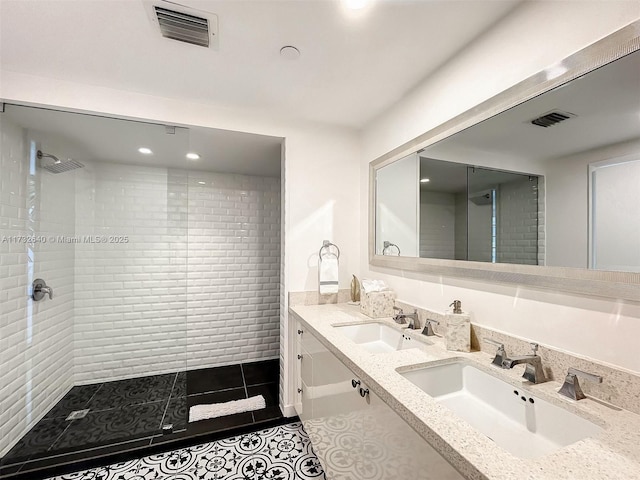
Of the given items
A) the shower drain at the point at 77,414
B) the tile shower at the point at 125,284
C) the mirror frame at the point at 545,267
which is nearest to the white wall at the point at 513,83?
the mirror frame at the point at 545,267

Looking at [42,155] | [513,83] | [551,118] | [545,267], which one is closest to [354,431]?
[545,267]

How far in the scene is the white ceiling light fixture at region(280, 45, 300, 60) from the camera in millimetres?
1434

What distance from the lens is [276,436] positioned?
2.03m

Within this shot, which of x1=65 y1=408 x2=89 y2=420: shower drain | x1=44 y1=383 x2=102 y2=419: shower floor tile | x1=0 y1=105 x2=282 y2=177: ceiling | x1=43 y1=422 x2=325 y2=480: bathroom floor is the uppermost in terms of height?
x1=0 y1=105 x2=282 y2=177: ceiling

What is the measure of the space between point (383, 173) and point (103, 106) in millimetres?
1915

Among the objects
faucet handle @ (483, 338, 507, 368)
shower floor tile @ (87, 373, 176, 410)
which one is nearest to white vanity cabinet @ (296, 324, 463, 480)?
faucet handle @ (483, 338, 507, 368)

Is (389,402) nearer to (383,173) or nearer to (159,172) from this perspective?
(383,173)

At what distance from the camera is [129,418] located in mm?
2148

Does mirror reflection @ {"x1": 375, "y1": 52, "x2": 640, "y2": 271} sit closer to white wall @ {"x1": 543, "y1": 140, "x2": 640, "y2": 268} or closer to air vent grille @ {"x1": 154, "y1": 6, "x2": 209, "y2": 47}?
white wall @ {"x1": 543, "y1": 140, "x2": 640, "y2": 268}

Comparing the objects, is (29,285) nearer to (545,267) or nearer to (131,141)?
(131,141)

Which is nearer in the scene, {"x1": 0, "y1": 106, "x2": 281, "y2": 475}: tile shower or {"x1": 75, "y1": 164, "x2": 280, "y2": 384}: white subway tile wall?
{"x1": 0, "y1": 106, "x2": 281, "y2": 475}: tile shower

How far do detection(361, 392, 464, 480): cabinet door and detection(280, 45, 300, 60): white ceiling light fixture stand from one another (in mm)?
1635

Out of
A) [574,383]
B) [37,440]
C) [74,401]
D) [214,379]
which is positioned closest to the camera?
[574,383]

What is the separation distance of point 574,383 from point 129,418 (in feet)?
8.98
